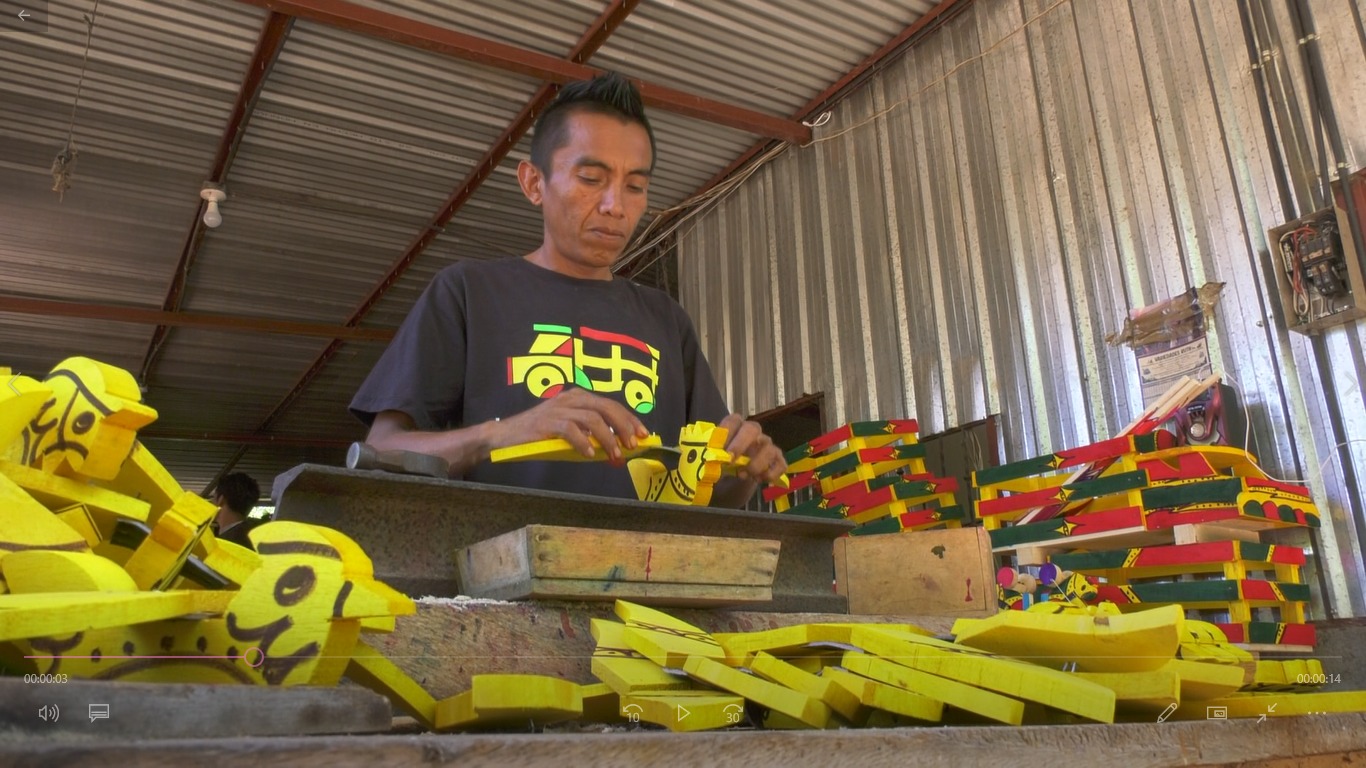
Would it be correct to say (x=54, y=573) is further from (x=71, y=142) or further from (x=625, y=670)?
(x=71, y=142)

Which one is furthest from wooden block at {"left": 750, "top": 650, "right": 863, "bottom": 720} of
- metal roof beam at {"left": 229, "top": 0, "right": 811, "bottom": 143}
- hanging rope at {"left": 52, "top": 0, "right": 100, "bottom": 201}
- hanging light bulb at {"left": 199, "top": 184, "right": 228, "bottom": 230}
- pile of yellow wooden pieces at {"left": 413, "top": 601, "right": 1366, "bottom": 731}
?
hanging light bulb at {"left": 199, "top": 184, "right": 228, "bottom": 230}

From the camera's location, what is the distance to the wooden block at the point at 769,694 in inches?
36.5

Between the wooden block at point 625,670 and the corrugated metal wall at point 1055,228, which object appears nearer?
the wooden block at point 625,670

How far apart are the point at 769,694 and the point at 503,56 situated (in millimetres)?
5839

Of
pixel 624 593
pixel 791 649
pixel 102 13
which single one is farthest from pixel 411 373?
pixel 102 13

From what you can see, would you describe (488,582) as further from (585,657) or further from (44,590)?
(44,590)

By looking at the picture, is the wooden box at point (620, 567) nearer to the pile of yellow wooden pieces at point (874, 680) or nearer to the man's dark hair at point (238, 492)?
the pile of yellow wooden pieces at point (874, 680)

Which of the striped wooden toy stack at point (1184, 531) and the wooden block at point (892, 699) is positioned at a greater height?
the striped wooden toy stack at point (1184, 531)

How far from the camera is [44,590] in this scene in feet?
2.65

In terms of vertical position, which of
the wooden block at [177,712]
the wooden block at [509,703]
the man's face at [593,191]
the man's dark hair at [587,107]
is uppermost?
the man's dark hair at [587,107]

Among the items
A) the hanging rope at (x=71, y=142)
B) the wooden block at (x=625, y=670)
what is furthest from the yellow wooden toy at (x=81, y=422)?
the hanging rope at (x=71, y=142)

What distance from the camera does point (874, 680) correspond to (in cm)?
100

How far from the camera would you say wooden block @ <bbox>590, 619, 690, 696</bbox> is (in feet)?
3.21

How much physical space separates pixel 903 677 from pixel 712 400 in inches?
74.6
